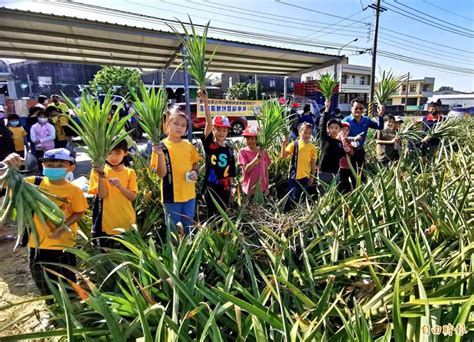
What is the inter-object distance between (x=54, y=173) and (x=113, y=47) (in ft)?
25.8

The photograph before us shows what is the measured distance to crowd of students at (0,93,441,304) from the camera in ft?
7.72

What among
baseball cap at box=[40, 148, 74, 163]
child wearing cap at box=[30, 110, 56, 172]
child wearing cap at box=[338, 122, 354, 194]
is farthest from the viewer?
child wearing cap at box=[30, 110, 56, 172]

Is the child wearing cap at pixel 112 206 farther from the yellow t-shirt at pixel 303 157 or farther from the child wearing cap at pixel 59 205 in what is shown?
the yellow t-shirt at pixel 303 157

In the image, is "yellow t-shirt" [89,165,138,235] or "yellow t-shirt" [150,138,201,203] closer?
"yellow t-shirt" [89,165,138,235]

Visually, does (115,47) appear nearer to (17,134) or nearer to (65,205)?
(17,134)

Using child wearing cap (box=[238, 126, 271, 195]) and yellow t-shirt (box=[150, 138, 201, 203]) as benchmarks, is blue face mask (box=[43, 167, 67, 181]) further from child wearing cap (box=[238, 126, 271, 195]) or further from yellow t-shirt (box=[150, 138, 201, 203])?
child wearing cap (box=[238, 126, 271, 195])

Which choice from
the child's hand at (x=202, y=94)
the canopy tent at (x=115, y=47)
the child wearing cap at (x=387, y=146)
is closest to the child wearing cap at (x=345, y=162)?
the child wearing cap at (x=387, y=146)

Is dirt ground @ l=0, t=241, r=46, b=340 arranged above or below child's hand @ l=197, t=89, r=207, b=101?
below

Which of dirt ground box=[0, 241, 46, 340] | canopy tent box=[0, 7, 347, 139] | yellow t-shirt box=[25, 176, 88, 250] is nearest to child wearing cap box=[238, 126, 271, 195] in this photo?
yellow t-shirt box=[25, 176, 88, 250]

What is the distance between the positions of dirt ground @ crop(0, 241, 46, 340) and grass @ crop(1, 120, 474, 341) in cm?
100

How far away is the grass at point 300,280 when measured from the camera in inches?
53.0

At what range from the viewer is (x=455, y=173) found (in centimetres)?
303

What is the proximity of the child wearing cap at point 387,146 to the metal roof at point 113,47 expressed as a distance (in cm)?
318

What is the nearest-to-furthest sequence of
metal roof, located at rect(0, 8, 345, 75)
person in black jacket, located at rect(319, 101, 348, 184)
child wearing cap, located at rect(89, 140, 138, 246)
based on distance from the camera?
child wearing cap, located at rect(89, 140, 138, 246) → person in black jacket, located at rect(319, 101, 348, 184) → metal roof, located at rect(0, 8, 345, 75)
